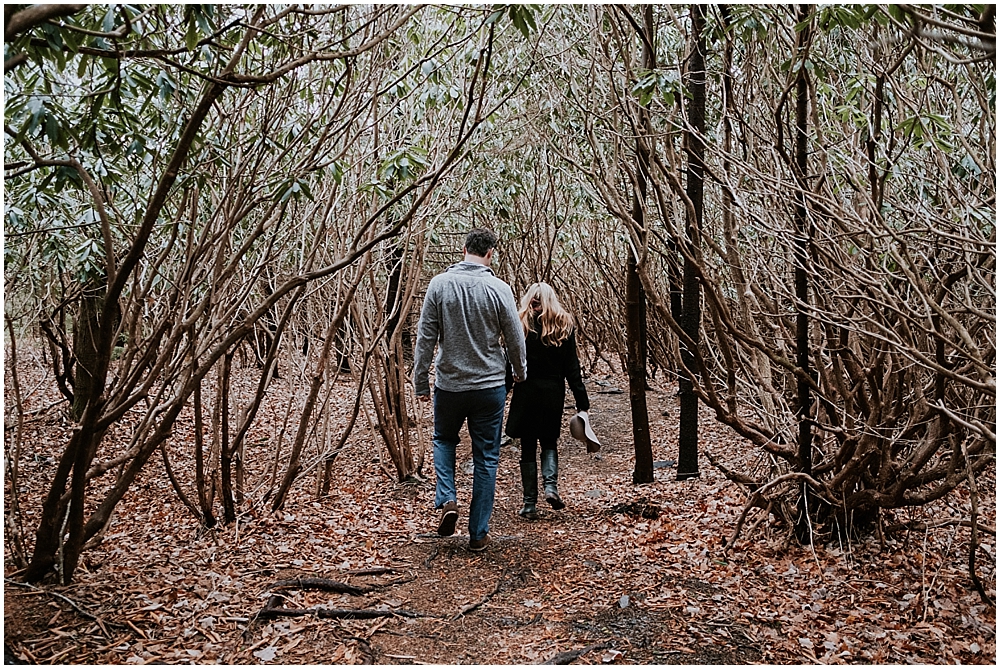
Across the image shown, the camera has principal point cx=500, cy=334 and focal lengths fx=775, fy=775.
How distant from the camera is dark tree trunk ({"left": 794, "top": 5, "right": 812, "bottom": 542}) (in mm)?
4047

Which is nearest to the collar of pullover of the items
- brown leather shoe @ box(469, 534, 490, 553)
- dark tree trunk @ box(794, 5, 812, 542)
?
brown leather shoe @ box(469, 534, 490, 553)

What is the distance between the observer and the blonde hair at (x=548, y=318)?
6031 mm

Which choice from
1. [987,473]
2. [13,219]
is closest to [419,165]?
[13,219]

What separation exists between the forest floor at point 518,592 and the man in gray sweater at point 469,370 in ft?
1.25

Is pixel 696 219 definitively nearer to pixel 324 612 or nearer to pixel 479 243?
pixel 479 243

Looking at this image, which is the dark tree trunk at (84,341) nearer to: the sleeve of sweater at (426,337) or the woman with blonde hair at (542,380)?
the sleeve of sweater at (426,337)

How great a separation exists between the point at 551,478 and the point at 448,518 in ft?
4.43

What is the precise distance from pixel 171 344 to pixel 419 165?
1822mm

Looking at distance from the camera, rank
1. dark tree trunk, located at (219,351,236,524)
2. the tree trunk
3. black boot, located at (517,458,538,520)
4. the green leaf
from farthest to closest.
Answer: black boot, located at (517,458,538,520), the tree trunk, dark tree trunk, located at (219,351,236,524), the green leaf

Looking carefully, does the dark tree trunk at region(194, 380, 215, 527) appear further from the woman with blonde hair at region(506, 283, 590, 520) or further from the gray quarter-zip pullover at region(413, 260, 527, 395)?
the woman with blonde hair at region(506, 283, 590, 520)

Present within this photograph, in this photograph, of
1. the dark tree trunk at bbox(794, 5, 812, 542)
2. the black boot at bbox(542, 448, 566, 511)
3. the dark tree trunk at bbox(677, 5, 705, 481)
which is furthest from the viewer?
the black boot at bbox(542, 448, 566, 511)

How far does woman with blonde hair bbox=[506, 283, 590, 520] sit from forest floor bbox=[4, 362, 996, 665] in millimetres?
437

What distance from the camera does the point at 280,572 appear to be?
4531mm

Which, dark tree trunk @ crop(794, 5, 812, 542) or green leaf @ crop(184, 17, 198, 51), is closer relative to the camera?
green leaf @ crop(184, 17, 198, 51)
